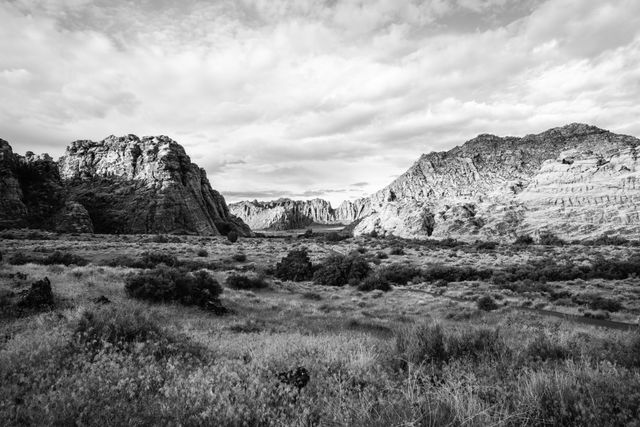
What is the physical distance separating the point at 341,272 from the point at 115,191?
287 feet

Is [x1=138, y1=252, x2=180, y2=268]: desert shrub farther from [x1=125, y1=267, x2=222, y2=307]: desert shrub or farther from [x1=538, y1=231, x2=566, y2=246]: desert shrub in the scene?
[x1=538, y1=231, x2=566, y2=246]: desert shrub

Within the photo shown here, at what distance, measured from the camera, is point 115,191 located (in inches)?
3826

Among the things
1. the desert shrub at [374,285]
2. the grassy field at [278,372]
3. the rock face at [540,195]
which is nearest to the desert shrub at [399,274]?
the desert shrub at [374,285]

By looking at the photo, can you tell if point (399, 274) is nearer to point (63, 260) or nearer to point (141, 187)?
point (63, 260)

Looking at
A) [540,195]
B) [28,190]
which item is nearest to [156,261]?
[28,190]

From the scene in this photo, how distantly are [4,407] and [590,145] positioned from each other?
158 meters

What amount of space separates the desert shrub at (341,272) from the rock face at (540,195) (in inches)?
2278

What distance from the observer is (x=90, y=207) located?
90.9 metres

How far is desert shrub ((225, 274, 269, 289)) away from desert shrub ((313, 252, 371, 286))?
861cm

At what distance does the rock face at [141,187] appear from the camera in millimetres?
90562

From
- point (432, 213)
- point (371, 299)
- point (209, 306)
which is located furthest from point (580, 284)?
point (432, 213)

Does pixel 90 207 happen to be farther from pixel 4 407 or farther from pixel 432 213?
pixel 4 407

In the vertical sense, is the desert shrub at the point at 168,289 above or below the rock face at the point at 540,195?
below

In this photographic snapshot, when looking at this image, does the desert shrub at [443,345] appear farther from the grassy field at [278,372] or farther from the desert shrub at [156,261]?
the desert shrub at [156,261]
